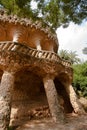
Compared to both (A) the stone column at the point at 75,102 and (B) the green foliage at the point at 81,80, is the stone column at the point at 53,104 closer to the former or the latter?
(A) the stone column at the point at 75,102

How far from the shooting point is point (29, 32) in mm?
12109

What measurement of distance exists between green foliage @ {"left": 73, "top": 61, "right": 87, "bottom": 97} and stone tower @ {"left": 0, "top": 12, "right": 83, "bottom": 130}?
5.16 m

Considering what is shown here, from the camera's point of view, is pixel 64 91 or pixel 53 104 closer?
pixel 53 104

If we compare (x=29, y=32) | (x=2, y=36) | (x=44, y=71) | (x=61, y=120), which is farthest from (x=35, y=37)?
(x=61, y=120)

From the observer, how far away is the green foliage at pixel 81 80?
17.5m

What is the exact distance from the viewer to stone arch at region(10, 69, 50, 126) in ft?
31.6

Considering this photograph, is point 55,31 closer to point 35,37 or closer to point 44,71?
point 35,37

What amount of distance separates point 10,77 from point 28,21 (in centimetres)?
510

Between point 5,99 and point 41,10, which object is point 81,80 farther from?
point 5,99

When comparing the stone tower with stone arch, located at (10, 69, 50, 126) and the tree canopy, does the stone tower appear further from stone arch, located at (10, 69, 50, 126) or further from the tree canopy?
the tree canopy

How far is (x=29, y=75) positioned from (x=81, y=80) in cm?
853

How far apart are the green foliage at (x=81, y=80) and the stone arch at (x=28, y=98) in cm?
669

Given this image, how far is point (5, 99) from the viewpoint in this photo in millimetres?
7582

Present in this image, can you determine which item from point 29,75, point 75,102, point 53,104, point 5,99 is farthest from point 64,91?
point 5,99
